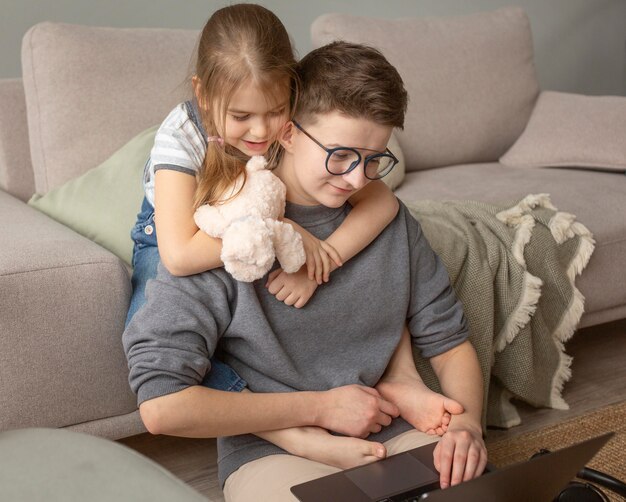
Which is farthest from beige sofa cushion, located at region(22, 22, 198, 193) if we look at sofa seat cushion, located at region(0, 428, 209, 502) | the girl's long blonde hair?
sofa seat cushion, located at region(0, 428, 209, 502)

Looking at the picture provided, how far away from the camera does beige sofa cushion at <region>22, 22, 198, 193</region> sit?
6.88 ft

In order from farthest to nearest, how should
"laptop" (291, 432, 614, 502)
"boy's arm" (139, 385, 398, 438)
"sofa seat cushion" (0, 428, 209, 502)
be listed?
1. "boy's arm" (139, 385, 398, 438)
2. "laptop" (291, 432, 614, 502)
3. "sofa seat cushion" (0, 428, 209, 502)

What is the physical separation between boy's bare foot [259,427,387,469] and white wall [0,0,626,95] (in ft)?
5.93

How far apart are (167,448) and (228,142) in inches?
35.1

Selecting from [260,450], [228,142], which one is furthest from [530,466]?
[228,142]

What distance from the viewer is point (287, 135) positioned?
4.33ft

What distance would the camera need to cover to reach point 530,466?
91 cm

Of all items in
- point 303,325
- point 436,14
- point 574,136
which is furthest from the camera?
point 436,14

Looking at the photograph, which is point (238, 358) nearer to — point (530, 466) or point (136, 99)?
point (530, 466)

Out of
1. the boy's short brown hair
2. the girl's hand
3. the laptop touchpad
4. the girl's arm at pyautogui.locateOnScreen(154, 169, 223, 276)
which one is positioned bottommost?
the laptop touchpad

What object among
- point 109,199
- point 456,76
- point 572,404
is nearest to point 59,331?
point 109,199

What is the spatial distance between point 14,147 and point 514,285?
133 centimetres

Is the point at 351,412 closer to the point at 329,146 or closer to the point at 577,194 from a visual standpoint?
the point at 329,146

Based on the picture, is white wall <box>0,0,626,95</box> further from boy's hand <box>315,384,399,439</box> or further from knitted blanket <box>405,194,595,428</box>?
boy's hand <box>315,384,399,439</box>
